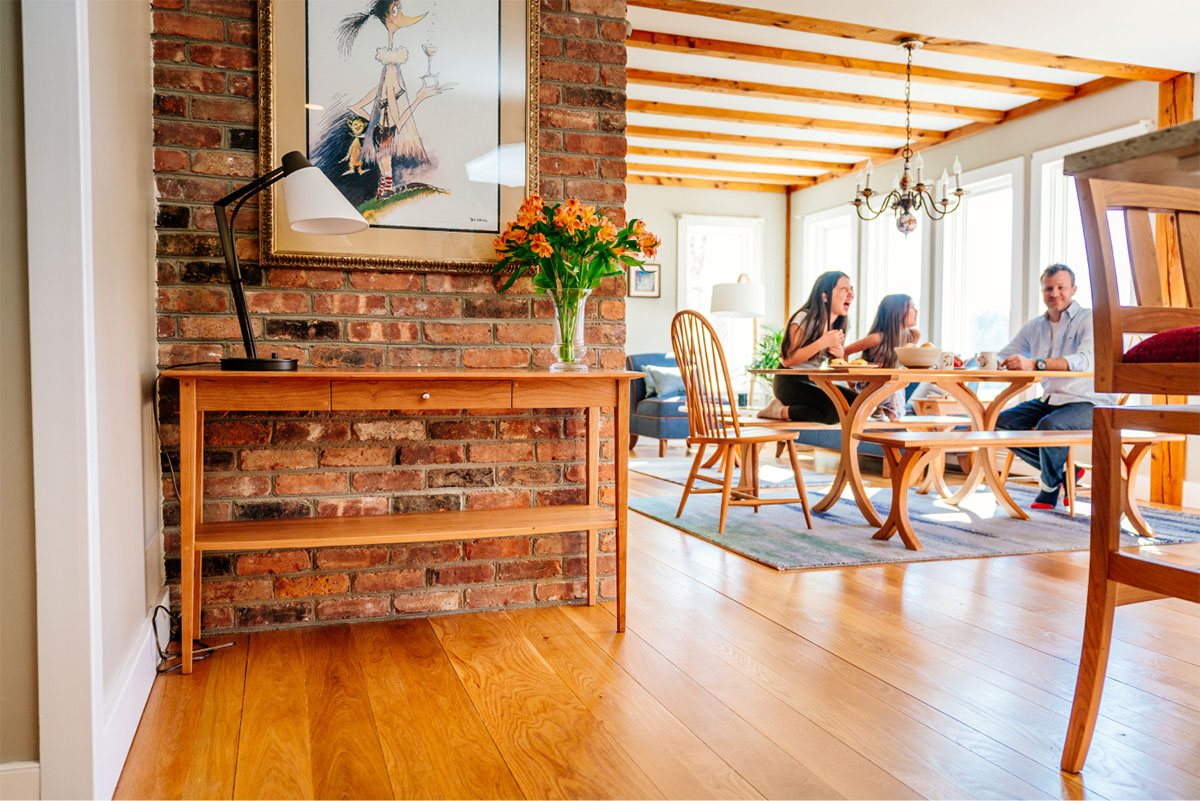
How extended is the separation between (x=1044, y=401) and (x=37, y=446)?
4.46m

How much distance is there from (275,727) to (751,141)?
6.22 m

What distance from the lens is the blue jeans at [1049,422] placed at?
13.8ft

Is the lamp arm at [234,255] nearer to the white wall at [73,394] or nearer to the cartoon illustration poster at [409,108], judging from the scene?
the cartoon illustration poster at [409,108]

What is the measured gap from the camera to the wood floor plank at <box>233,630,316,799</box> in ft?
4.81

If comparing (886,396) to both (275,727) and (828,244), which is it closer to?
(275,727)

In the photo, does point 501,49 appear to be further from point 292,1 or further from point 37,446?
point 37,446

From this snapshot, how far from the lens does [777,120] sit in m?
6.32

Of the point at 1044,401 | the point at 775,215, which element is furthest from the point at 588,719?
the point at 775,215

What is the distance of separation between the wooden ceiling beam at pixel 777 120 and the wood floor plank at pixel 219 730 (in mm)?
4827

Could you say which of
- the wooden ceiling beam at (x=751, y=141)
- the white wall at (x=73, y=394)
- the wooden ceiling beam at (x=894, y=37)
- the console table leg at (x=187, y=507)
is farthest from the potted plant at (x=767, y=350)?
the white wall at (x=73, y=394)

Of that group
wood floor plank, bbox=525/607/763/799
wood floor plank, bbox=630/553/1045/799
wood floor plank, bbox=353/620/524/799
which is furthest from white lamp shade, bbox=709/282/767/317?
wood floor plank, bbox=353/620/524/799

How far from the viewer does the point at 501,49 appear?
248cm

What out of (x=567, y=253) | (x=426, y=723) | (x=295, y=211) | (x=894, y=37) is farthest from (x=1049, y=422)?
(x=295, y=211)

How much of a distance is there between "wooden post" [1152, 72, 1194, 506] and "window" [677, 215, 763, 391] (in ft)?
13.8
